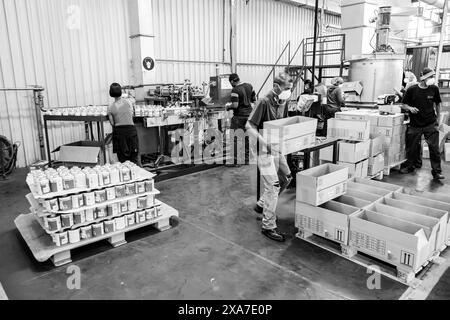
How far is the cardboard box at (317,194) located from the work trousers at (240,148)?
340 centimetres

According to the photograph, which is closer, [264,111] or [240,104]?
[264,111]

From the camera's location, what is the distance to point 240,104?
667cm

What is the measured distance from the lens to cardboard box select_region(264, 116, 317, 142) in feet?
11.1

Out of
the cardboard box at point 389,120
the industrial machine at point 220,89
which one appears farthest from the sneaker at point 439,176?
the industrial machine at point 220,89

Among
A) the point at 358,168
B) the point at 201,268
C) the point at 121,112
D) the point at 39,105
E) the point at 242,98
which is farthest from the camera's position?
the point at 242,98

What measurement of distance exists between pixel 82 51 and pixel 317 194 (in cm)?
617

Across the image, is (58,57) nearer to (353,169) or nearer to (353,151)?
(353,151)

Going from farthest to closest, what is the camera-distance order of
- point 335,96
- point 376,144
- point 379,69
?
point 379,69, point 335,96, point 376,144

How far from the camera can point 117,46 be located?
752 cm

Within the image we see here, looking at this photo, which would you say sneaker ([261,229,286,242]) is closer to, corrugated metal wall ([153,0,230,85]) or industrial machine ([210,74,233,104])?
industrial machine ([210,74,233,104])

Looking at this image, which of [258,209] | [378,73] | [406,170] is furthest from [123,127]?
[378,73]

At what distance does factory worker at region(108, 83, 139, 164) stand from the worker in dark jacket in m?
2.29

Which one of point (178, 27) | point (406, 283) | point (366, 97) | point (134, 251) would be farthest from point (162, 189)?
point (366, 97)

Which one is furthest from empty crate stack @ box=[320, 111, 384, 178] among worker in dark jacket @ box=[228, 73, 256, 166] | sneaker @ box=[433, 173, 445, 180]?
Answer: worker in dark jacket @ box=[228, 73, 256, 166]
